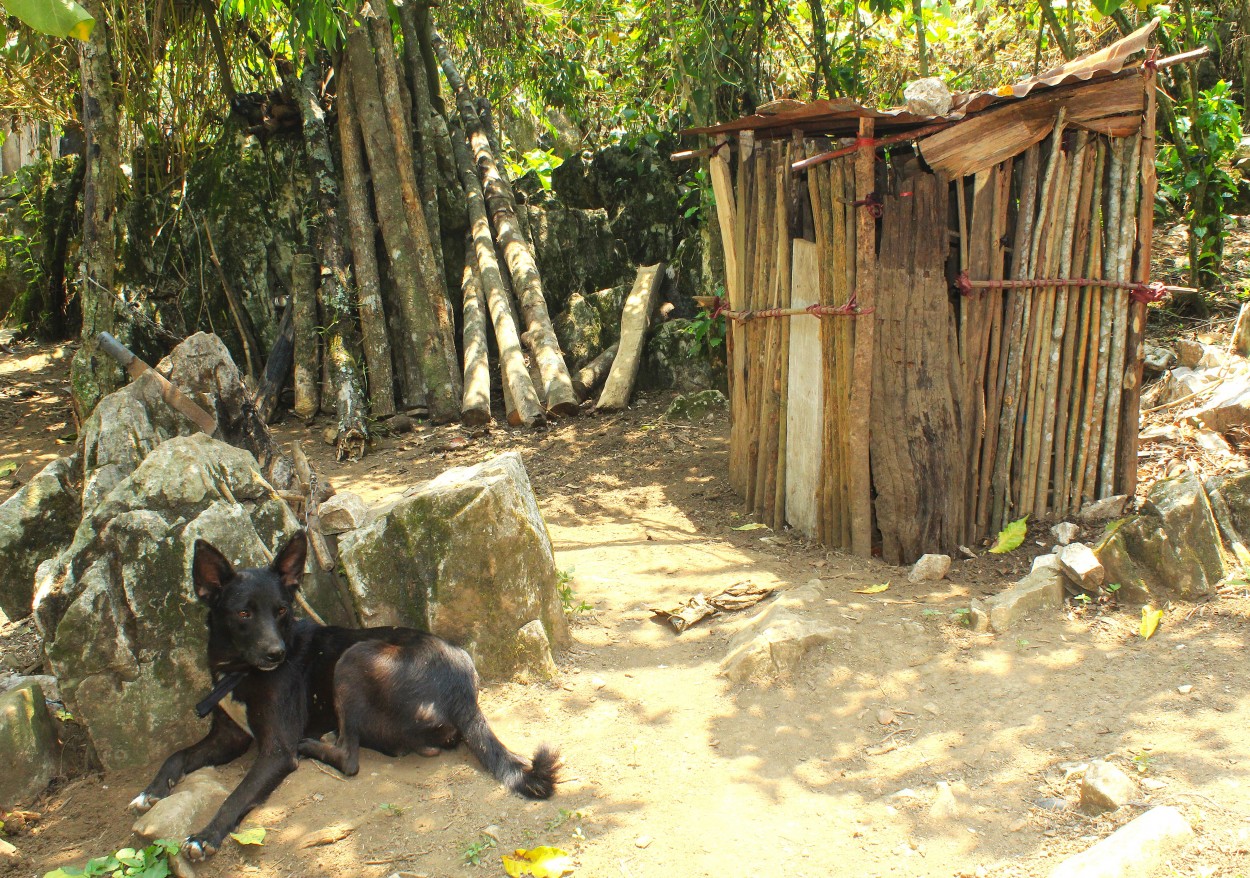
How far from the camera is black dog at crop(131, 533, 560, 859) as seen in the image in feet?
11.3

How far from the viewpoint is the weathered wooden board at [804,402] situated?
580 cm

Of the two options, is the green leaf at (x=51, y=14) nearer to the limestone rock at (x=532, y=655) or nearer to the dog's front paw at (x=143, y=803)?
the dog's front paw at (x=143, y=803)

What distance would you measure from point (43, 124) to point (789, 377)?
1094 cm

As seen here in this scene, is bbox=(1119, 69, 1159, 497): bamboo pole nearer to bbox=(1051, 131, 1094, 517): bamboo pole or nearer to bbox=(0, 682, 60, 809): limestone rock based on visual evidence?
bbox=(1051, 131, 1094, 517): bamboo pole

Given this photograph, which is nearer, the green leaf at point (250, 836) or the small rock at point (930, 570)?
the green leaf at point (250, 836)

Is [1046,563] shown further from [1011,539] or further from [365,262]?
[365,262]

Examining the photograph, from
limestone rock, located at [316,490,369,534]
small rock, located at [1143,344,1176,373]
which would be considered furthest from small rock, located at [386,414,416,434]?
small rock, located at [1143,344,1176,373]

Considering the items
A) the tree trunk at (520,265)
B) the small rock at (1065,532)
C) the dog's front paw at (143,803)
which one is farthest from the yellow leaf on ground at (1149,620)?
the tree trunk at (520,265)

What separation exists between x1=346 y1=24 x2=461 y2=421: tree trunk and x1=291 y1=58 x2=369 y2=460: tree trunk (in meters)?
0.44

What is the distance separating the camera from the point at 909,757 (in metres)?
3.52

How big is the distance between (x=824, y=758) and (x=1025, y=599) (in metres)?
1.58

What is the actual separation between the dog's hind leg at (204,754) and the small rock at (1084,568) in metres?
3.81

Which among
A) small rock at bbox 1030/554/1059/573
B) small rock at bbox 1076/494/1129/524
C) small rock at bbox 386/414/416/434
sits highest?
small rock at bbox 386/414/416/434

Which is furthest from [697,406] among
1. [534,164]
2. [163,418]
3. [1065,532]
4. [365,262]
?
[534,164]
